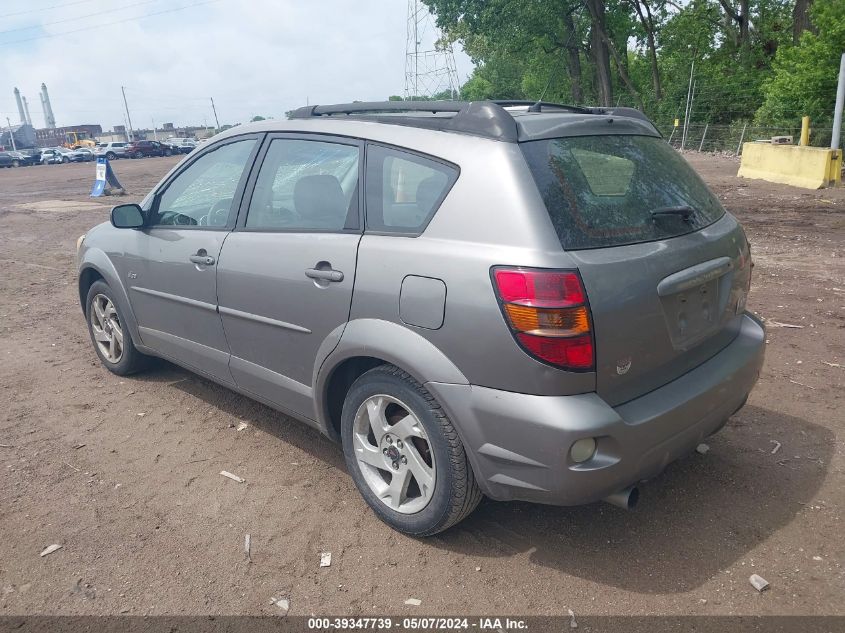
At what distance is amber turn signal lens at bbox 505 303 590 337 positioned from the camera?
245 cm

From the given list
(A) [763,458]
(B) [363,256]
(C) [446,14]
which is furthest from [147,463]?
(C) [446,14]

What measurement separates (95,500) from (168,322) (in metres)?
1.21

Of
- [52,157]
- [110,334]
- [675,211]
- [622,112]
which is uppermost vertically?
[622,112]

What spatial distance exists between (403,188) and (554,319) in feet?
3.29

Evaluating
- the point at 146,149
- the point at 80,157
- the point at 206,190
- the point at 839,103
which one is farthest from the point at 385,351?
the point at 80,157

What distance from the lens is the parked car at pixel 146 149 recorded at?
5362 cm

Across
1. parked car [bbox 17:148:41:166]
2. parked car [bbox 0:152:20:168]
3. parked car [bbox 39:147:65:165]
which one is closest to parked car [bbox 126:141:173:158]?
parked car [bbox 39:147:65:165]

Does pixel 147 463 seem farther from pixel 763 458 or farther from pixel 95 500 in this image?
pixel 763 458

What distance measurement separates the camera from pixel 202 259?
3.82 meters

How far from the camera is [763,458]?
363cm

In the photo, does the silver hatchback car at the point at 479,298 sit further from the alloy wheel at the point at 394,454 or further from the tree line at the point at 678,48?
the tree line at the point at 678,48

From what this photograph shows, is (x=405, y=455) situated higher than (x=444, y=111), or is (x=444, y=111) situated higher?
(x=444, y=111)

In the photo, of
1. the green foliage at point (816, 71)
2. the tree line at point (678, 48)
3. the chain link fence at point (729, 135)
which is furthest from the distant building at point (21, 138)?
the green foliage at point (816, 71)

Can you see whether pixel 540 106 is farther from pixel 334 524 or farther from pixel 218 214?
pixel 334 524
